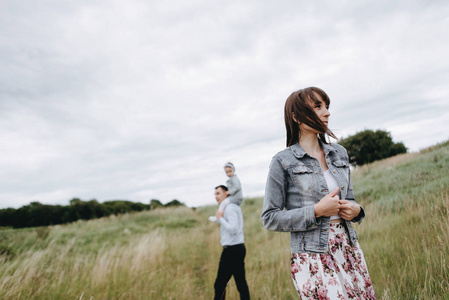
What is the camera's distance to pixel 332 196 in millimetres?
1601

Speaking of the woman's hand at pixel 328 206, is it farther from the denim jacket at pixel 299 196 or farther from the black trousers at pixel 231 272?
the black trousers at pixel 231 272

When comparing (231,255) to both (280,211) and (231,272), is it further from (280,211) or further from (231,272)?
(280,211)

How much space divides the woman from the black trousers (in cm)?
259

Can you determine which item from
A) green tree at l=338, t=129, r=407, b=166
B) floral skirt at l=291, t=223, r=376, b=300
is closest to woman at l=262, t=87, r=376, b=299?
floral skirt at l=291, t=223, r=376, b=300

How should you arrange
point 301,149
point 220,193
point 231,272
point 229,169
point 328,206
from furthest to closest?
1. point 229,169
2. point 220,193
3. point 231,272
4. point 301,149
5. point 328,206

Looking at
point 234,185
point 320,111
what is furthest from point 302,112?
point 234,185

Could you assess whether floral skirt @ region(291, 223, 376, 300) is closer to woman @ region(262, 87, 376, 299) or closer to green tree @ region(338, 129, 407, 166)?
woman @ region(262, 87, 376, 299)

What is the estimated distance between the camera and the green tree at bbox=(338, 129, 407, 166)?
23688 mm

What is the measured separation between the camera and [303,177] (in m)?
1.75

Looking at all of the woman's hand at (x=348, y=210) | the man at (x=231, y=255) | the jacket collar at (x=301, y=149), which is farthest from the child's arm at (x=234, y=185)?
the woman's hand at (x=348, y=210)

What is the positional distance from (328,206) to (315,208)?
3.1 inches

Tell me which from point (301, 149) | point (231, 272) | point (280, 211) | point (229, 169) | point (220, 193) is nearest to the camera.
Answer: point (280, 211)

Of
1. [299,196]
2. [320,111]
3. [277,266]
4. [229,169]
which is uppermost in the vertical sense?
[229,169]

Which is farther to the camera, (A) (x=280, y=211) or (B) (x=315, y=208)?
(A) (x=280, y=211)
